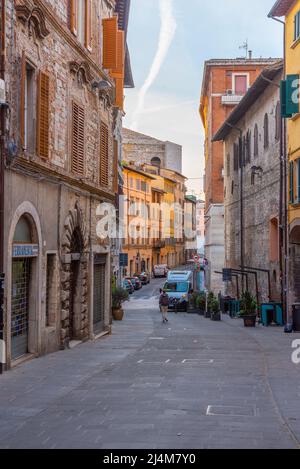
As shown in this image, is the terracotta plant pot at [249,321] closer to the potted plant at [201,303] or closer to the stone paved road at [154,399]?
the stone paved road at [154,399]

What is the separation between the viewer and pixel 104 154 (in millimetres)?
23578

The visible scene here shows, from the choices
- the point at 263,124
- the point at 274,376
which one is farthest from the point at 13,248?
the point at 263,124

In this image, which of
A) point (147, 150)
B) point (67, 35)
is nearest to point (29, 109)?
point (67, 35)

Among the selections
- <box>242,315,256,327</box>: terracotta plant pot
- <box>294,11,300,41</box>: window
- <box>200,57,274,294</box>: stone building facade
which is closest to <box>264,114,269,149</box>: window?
<box>294,11,300,41</box>: window

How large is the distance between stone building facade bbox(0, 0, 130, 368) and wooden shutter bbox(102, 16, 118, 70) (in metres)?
0.03

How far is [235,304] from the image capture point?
3631cm

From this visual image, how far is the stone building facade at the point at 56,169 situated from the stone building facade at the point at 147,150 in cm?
7456

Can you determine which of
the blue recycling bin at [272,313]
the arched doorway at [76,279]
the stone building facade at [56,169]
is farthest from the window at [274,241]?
the arched doorway at [76,279]

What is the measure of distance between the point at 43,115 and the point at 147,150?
280 ft

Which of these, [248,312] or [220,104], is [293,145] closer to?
[248,312]

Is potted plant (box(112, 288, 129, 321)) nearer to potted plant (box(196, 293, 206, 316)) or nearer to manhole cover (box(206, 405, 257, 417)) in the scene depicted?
potted plant (box(196, 293, 206, 316))

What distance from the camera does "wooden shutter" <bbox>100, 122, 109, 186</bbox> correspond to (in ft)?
76.0

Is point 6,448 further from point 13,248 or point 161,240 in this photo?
point 161,240
